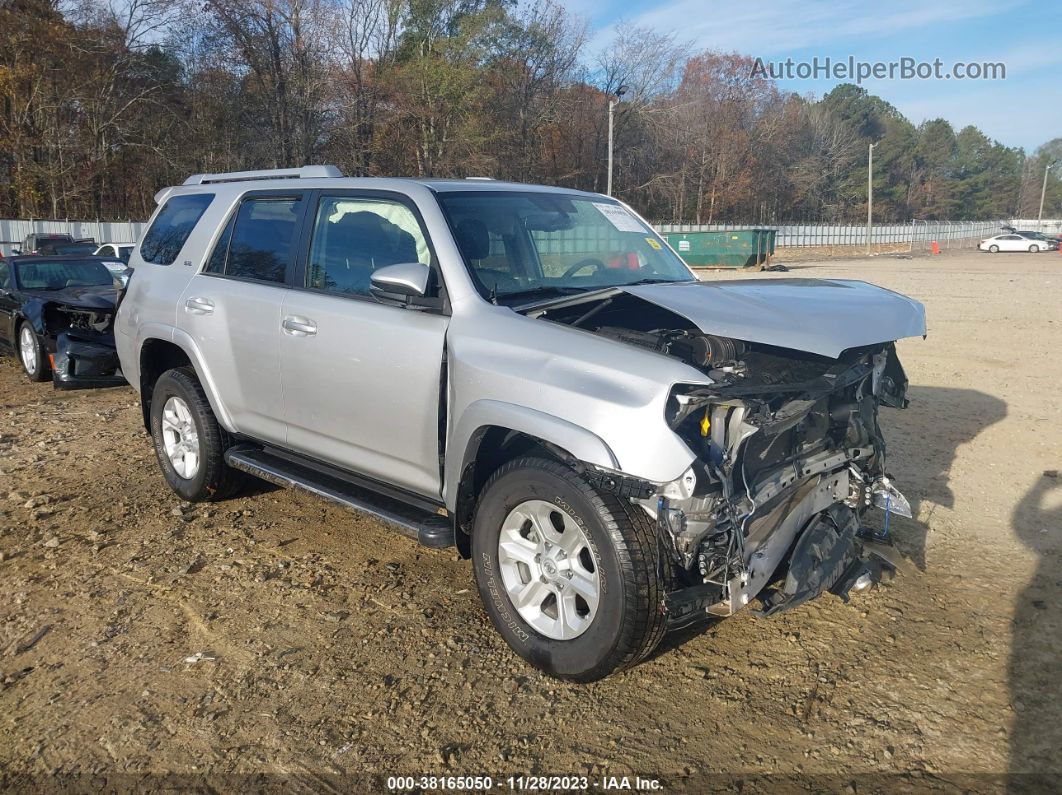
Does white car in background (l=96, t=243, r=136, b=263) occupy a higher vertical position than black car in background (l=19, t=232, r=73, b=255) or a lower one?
lower

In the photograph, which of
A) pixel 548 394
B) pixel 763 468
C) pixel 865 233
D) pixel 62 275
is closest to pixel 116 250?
pixel 62 275

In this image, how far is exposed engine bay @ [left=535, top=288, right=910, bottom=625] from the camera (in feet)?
9.92

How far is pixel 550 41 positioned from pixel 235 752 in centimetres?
5350

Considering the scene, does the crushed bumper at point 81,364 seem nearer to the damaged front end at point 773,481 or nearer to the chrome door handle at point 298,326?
the chrome door handle at point 298,326

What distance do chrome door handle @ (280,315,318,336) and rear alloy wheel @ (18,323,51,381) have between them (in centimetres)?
689

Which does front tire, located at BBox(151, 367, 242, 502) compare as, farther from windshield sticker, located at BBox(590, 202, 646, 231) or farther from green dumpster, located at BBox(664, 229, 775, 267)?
green dumpster, located at BBox(664, 229, 775, 267)

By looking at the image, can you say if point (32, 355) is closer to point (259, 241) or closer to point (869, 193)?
point (259, 241)

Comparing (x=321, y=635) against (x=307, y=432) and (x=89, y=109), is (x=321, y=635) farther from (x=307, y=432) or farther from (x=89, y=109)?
(x=89, y=109)

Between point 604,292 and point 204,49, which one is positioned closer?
point 604,292

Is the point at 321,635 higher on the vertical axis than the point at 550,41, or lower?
lower

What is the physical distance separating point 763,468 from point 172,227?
4333mm

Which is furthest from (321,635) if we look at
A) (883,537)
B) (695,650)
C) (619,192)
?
(619,192)

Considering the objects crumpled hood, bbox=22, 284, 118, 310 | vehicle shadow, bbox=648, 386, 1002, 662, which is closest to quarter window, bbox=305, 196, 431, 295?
vehicle shadow, bbox=648, 386, 1002, 662

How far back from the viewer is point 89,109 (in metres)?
41.0
